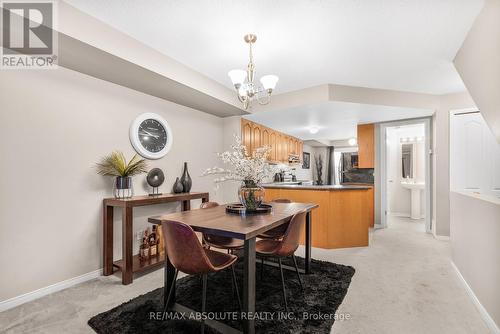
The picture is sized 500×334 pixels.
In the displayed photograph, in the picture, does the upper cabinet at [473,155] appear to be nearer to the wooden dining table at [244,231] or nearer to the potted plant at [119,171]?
the wooden dining table at [244,231]

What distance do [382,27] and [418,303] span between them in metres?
2.50

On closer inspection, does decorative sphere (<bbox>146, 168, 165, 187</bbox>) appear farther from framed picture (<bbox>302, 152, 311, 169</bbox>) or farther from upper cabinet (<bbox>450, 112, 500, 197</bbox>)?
framed picture (<bbox>302, 152, 311, 169</bbox>)

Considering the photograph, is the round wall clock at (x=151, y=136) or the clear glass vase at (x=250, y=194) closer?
the clear glass vase at (x=250, y=194)

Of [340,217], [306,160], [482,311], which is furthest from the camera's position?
[306,160]

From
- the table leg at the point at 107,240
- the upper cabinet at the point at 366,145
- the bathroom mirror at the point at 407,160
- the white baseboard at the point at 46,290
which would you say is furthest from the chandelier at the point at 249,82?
the bathroom mirror at the point at 407,160

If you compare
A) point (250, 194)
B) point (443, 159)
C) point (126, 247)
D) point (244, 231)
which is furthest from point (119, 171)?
point (443, 159)

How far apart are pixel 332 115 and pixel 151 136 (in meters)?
3.15

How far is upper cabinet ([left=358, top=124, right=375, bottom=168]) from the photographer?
4.96 metres

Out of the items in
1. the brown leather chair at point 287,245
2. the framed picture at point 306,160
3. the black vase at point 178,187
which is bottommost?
the brown leather chair at point 287,245

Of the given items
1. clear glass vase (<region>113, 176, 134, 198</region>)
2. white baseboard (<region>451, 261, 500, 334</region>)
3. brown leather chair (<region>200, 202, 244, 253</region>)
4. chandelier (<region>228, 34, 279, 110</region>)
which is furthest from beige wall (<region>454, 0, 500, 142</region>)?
clear glass vase (<region>113, 176, 134, 198</region>)

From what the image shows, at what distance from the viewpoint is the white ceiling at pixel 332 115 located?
3.84m

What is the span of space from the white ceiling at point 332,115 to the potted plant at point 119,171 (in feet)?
7.82

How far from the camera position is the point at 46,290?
2207 mm

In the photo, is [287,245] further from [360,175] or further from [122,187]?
[360,175]
